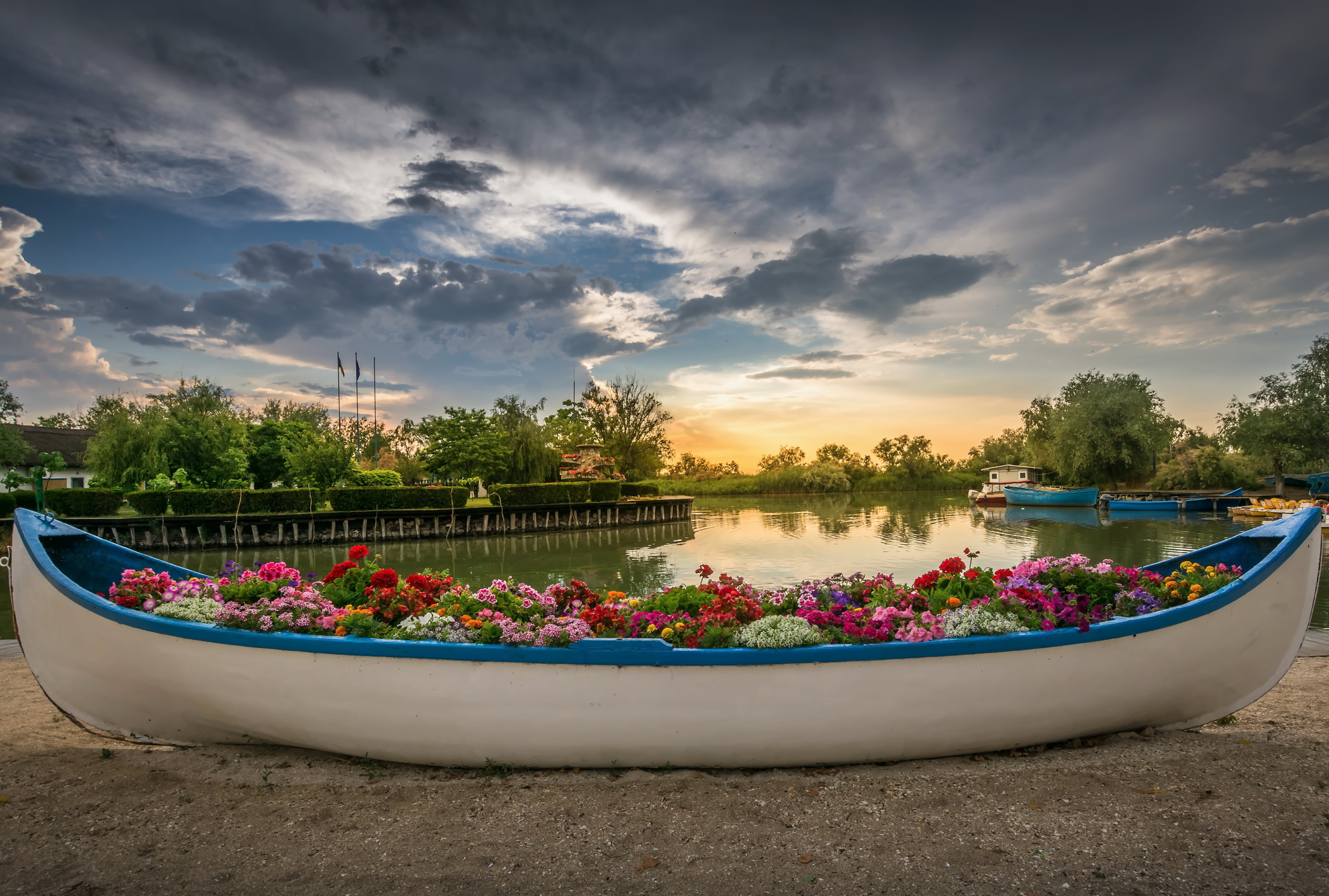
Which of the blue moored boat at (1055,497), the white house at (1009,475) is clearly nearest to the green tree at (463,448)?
the blue moored boat at (1055,497)

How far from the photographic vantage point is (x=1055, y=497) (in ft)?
115

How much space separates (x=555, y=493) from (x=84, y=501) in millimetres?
15519

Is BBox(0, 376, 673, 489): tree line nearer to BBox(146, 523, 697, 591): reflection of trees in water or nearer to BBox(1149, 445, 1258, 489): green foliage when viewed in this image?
BBox(146, 523, 697, 591): reflection of trees in water

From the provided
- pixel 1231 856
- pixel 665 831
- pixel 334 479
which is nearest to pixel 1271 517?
pixel 1231 856

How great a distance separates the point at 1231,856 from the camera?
101 inches

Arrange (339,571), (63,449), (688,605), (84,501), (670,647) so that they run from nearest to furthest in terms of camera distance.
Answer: (670,647) → (688,605) → (339,571) → (84,501) → (63,449)

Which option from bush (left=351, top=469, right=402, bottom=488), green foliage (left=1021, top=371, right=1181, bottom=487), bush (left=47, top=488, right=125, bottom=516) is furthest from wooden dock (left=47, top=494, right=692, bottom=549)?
green foliage (left=1021, top=371, right=1181, bottom=487)

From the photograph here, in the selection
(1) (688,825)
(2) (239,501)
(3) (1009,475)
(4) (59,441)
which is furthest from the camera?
(3) (1009,475)

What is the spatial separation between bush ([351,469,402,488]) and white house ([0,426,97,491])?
16.1m

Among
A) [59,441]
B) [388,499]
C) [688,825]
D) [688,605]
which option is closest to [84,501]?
[388,499]

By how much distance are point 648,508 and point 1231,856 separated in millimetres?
27972

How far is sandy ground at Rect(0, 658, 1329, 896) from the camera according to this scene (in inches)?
99.6

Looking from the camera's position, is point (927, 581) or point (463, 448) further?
point (463, 448)

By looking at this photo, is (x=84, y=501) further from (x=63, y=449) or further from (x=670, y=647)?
(x=670, y=647)
